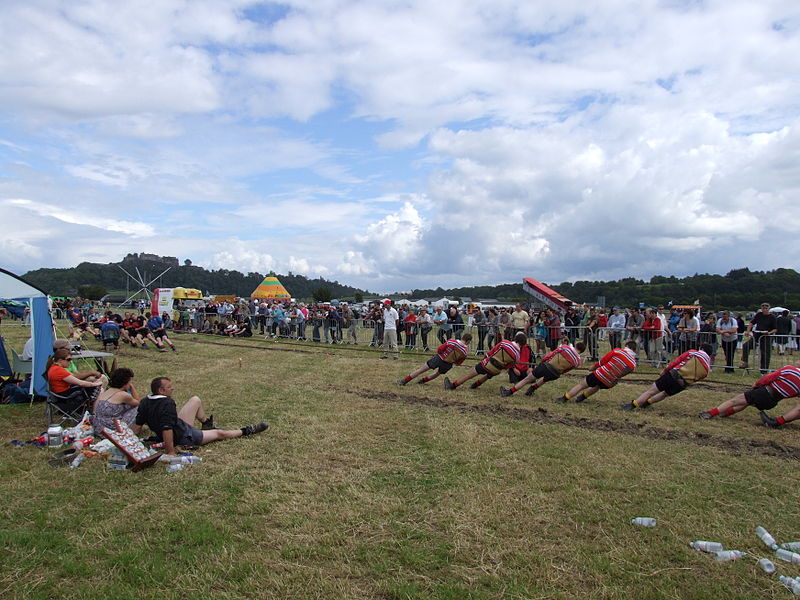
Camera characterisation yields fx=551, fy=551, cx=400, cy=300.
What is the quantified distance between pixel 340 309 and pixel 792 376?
54.9 feet

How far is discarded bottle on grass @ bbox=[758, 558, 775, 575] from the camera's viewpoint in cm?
356

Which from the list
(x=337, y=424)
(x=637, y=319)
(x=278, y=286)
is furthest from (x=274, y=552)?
(x=278, y=286)

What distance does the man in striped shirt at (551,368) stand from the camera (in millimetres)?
9688

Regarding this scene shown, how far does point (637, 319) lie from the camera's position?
14688 mm

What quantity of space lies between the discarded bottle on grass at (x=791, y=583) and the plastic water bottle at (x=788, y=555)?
27 cm

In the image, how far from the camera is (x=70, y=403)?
771cm

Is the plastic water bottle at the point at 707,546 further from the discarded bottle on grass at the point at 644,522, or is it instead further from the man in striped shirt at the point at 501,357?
the man in striped shirt at the point at 501,357

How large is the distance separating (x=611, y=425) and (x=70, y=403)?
24.9 feet

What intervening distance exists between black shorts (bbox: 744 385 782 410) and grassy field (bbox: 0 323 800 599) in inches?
13.6

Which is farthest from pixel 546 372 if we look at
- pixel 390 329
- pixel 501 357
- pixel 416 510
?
pixel 390 329

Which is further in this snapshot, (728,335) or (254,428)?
(728,335)

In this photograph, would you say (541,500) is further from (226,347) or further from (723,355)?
(226,347)

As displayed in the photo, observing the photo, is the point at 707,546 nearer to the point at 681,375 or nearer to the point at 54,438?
the point at 681,375

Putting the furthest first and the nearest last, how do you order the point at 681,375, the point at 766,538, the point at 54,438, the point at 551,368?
the point at 551,368
the point at 681,375
the point at 54,438
the point at 766,538
